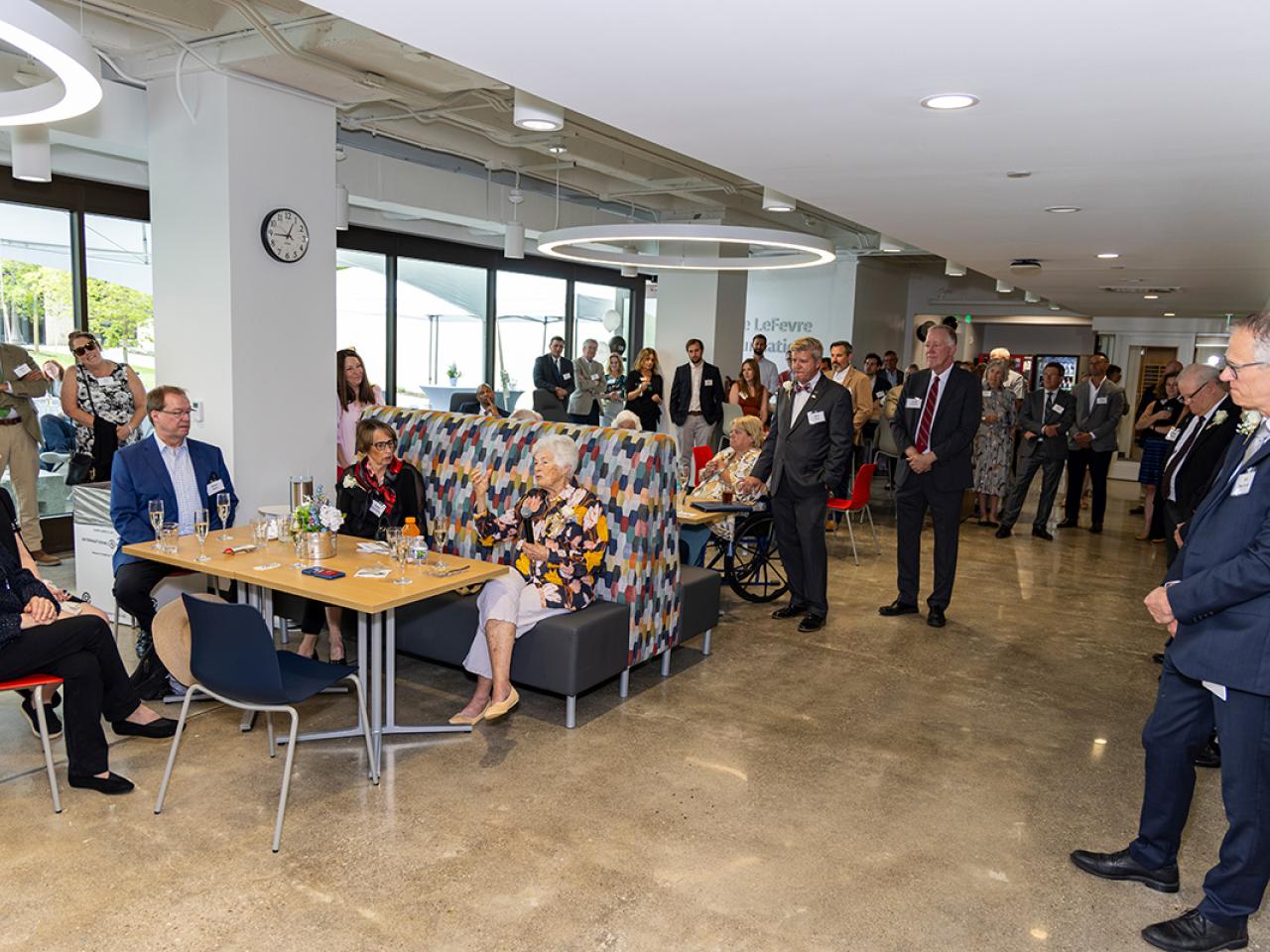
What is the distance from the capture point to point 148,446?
4375 millimetres

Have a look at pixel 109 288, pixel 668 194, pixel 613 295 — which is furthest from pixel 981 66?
pixel 613 295

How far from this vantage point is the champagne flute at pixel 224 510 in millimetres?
4254

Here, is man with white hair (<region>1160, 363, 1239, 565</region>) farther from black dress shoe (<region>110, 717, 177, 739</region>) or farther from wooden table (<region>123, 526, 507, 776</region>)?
black dress shoe (<region>110, 717, 177, 739</region>)

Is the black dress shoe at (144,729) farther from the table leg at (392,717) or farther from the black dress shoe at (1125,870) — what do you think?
the black dress shoe at (1125,870)

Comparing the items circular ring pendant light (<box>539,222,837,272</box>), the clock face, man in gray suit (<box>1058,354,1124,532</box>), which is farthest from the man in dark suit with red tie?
man in gray suit (<box>1058,354,1124,532</box>)

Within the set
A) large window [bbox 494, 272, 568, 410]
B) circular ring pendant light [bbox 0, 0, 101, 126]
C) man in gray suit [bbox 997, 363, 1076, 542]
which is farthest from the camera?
large window [bbox 494, 272, 568, 410]

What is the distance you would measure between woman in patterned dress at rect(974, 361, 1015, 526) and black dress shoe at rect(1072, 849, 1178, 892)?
6.79 metres

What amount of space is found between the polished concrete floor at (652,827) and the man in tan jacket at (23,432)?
308cm

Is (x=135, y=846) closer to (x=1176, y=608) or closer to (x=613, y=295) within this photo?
(x=1176, y=608)

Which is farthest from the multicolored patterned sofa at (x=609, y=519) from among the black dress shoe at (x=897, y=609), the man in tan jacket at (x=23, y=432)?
the man in tan jacket at (x=23, y=432)

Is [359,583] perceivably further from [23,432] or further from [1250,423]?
[23,432]

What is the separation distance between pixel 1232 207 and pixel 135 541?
→ 5.68 meters

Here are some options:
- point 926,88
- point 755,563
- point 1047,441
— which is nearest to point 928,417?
point 755,563

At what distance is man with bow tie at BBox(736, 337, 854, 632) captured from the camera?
18.5ft
